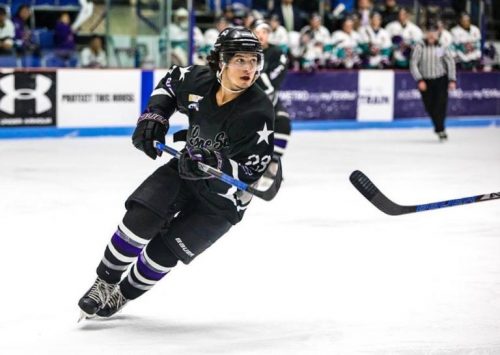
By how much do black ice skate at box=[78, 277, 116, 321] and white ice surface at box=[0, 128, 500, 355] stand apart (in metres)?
0.06

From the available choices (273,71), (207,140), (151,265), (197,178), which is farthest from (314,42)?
(197,178)

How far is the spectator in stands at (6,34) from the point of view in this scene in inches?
471

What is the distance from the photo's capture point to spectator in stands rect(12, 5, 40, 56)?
12062mm

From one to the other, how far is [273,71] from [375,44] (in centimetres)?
729

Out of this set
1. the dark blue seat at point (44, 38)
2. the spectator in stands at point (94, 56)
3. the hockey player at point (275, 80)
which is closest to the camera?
A: the hockey player at point (275, 80)

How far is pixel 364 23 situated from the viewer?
15.9 metres

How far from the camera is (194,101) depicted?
4.04 metres

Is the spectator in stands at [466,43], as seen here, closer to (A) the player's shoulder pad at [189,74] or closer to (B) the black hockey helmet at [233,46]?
(A) the player's shoulder pad at [189,74]

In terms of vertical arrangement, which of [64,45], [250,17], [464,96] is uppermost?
[250,17]

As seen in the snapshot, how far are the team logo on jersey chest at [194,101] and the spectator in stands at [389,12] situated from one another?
12.7 m

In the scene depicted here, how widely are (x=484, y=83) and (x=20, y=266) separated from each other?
12.1 meters

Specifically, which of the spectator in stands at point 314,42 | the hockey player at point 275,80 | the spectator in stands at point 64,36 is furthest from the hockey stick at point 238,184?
the spectator in stands at point 314,42

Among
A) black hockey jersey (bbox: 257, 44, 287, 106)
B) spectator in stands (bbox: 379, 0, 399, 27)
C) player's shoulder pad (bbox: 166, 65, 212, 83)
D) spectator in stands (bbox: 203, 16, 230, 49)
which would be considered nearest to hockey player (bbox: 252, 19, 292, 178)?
black hockey jersey (bbox: 257, 44, 287, 106)

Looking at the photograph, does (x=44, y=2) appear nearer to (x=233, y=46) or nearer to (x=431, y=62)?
(x=431, y=62)
